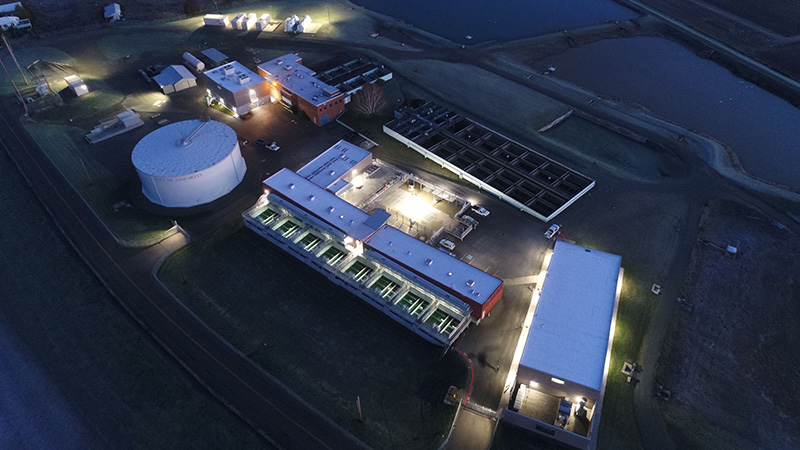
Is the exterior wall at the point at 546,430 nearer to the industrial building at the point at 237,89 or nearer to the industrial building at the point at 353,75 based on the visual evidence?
the industrial building at the point at 353,75

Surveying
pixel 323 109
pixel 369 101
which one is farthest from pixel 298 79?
pixel 369 101

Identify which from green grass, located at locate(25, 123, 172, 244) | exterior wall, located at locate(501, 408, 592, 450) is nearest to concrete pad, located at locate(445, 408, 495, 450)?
exterior wall, located at locate(501, 408, 592, 450)

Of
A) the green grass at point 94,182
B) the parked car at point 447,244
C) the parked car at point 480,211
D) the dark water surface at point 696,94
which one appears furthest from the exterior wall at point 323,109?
the dark water surface at point 696,94

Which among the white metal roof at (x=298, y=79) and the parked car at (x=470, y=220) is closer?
the parked car at (x=470, y=220)

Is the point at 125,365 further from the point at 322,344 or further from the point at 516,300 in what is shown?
the point at 516,300

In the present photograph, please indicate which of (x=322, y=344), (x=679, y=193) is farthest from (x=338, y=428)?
(x=679, y=193)

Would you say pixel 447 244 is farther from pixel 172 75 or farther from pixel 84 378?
pixel 172 75

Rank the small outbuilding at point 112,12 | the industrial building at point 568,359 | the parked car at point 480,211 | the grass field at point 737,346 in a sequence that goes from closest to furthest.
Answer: the industrial building at point 568,359
the grass field at point 737,346
the parked car at point 480,211
the small outbuilding at point 112,12
